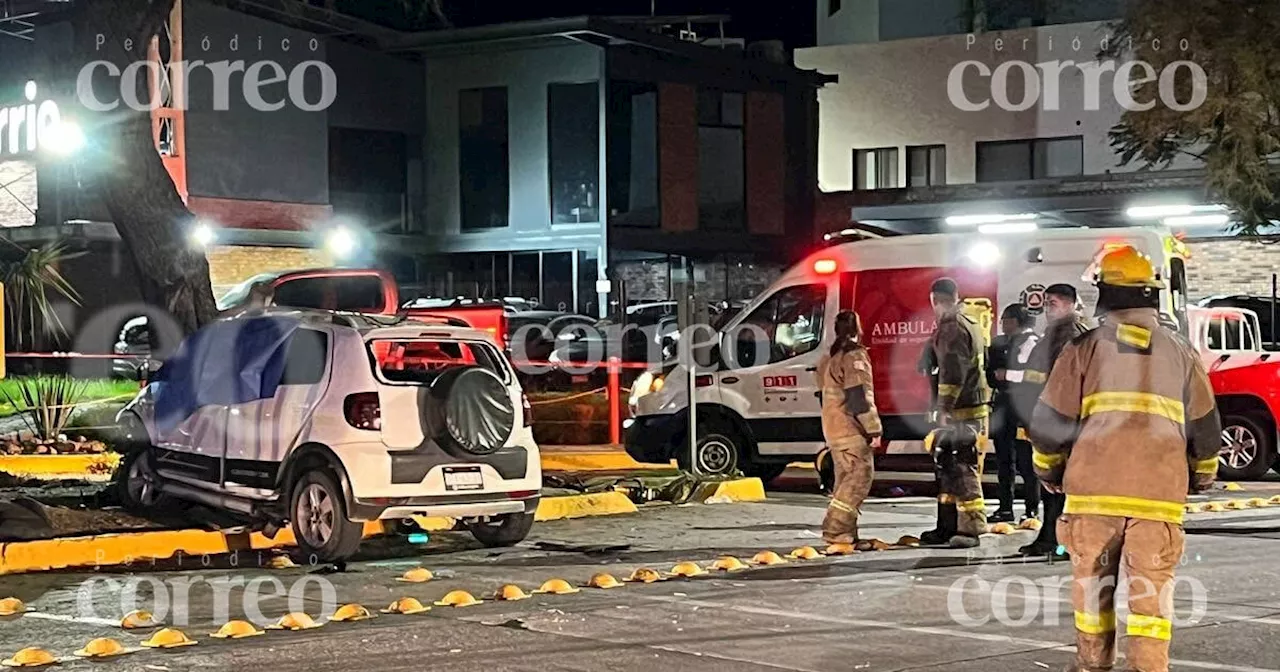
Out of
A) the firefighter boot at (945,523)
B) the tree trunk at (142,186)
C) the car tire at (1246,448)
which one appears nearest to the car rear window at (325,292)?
the tree trunk at (142,186)

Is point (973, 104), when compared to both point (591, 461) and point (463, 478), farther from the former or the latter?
point (463, 478)

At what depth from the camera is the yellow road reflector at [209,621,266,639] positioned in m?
8.80

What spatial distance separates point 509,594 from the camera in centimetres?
1005

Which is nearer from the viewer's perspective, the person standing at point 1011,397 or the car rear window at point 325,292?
the person standing at point 1011,397

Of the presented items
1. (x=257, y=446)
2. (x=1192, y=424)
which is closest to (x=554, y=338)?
(x=257, y=446)

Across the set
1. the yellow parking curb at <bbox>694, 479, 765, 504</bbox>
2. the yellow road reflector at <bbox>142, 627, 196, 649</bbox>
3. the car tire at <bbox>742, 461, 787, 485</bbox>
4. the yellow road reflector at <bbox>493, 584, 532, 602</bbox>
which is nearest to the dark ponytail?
the yellow road reflector at <bbox>493, 584, 532, 602</bbox>

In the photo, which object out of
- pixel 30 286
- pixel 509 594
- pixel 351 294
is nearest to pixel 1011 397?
pixel 509 594

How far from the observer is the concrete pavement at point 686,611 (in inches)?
322

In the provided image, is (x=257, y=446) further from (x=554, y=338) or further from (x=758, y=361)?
Result: (x=554, y=338)

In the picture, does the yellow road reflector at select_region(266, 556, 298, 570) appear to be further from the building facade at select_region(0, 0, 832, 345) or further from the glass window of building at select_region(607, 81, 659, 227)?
the glass window of building at select_region(607, 81, 659, 227)

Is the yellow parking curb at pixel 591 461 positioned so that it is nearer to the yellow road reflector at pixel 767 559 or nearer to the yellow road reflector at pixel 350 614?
the yellow road reflector at pixel 767 559

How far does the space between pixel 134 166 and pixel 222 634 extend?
6486 millimetres

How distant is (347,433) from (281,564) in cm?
109

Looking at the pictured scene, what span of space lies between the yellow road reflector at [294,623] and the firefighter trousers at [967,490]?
4.97 meters
